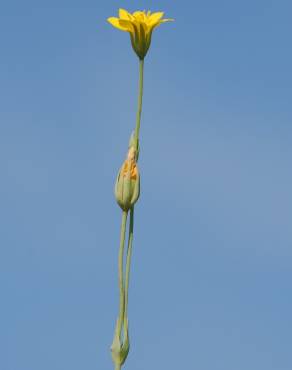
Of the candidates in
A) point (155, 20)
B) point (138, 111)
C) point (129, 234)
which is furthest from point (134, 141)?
point (155, 20)

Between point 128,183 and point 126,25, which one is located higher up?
point 126,25

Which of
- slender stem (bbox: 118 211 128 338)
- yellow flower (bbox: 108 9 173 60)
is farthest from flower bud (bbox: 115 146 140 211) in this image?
yellow flower (bbox: 108 9 173 60)

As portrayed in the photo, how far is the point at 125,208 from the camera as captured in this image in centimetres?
250

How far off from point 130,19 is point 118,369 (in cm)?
121

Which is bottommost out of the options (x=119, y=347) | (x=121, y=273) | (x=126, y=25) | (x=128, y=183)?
(x=119, y=347)

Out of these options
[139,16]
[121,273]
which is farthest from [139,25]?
[121,273]

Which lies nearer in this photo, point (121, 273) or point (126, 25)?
point (121, 273)

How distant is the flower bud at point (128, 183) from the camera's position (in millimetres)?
2508

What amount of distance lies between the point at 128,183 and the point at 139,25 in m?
0.58

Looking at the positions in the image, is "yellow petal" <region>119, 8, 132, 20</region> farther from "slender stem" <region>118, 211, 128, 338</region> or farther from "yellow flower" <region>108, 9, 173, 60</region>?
"slender stem" <region>118, 211, 128, 338</region>

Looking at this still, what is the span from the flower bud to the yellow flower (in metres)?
0.38

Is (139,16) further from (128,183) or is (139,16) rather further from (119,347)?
(119,347)

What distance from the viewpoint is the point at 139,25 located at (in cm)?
270

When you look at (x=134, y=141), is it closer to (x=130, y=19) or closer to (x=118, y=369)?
(x=130, y=19)
